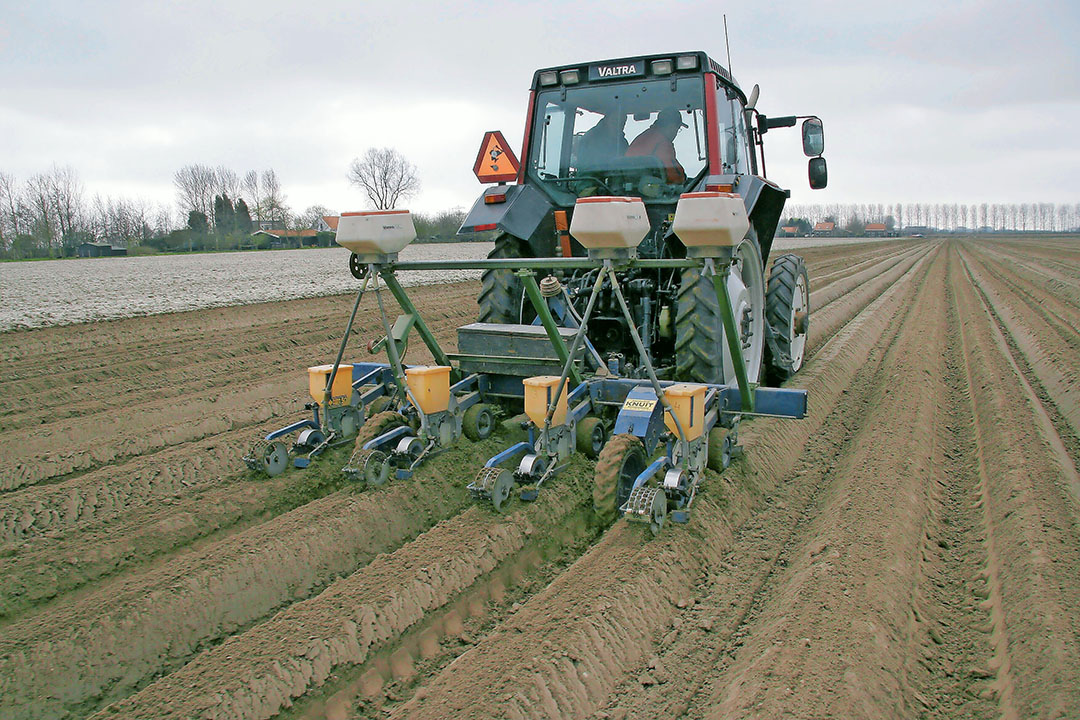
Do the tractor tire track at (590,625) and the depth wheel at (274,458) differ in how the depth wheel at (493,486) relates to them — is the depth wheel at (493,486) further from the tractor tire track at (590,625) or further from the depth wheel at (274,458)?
the depth wheel at (274,458)

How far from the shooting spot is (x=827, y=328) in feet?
32.9

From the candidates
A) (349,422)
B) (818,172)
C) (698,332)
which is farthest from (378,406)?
(818,172)

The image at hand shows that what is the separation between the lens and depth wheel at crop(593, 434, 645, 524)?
3601 mm

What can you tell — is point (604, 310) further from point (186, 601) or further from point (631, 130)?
point (186, 601)

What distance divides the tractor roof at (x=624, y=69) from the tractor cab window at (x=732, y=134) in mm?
175

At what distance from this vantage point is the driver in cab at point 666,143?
5168mm

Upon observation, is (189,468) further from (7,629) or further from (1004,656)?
(1004,656)

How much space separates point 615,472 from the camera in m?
3.60

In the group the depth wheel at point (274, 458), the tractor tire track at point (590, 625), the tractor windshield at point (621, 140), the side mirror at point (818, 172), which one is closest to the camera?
the tractor tire track at point (590, 625)

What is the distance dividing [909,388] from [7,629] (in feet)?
20.6

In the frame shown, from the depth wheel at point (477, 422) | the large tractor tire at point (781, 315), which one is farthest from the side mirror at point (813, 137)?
the depth wheel at point (477, 422)

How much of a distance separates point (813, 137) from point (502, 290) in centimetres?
283

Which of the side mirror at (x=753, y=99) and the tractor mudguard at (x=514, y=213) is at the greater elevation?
the side mirror at (x=753, y=99)

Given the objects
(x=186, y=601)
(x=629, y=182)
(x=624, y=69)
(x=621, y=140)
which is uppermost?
(x=624, y=69)
